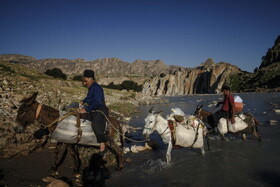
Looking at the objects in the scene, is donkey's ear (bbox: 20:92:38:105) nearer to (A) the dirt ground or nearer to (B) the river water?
(A) the dirt ground

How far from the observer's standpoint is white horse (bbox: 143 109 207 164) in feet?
22.3

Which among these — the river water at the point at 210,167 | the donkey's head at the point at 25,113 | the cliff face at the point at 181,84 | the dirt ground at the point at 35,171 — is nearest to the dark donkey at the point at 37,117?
the donkey's head at the point at 25,113

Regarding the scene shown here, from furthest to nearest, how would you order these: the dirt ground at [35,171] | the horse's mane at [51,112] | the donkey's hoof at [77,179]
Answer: the horse's mane at [51,112] → the donkey's hoof at [77,179] → the dirt ground at [35,171]

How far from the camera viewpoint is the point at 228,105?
9.28 meters

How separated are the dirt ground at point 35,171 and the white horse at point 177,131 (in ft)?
7.35

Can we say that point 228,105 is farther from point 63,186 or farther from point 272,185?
point 63,186

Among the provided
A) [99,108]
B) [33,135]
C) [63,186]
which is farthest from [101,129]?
[33,135]

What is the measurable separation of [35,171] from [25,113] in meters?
2.10

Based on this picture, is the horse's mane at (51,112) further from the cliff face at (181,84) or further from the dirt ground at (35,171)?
the cliff face at (181,84)

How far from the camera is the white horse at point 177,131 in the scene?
6809 millimetres

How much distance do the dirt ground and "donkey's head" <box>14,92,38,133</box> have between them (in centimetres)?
142

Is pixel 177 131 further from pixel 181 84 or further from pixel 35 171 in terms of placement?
pixel 181 84


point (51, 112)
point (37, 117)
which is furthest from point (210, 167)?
point (37, 117)

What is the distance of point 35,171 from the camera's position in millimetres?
6262
